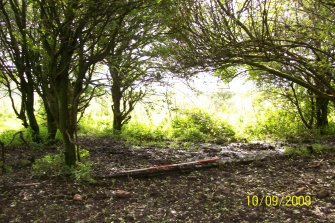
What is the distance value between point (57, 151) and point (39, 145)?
0.68 metres

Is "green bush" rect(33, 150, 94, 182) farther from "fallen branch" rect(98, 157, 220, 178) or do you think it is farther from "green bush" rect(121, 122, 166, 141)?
"green bush" rect(121, 122, 166, 141)

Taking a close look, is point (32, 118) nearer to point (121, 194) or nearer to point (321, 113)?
point (121, 194)

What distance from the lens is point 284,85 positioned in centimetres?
1055

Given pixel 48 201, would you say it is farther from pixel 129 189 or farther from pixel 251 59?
pixel 251 59

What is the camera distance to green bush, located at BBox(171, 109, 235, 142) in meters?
10.6

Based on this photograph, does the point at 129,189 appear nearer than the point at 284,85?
Yes

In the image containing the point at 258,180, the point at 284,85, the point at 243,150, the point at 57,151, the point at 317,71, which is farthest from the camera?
the point at 284,85

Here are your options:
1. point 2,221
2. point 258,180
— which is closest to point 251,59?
point 258,180

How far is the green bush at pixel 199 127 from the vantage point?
34.6 ft

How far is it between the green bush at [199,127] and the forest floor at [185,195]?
13.1 ft
